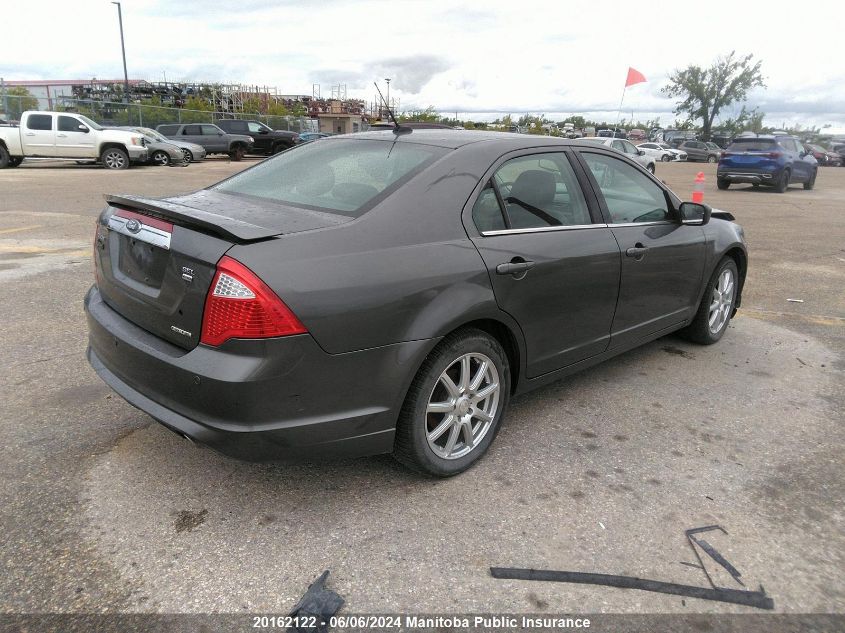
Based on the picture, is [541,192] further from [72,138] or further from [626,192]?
[72,138]

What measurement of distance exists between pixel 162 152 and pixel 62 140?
3.30m

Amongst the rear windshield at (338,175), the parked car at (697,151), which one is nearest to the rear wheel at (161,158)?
the rear windshield at (338,175)

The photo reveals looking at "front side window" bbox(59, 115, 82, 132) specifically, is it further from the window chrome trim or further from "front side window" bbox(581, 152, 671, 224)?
the window chrome trim

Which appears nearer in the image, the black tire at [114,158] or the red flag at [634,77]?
the red flag at [634,77]

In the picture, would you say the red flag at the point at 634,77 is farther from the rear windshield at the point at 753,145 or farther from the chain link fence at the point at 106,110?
the chain link fence at the point at 106,110

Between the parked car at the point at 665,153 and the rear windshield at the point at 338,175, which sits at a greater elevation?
the rear windshield at the point at 338,175

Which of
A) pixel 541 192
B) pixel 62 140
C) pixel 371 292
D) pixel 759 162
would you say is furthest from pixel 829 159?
pixel 371 292

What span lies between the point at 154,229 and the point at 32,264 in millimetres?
5294

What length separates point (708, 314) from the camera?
15.7 ft

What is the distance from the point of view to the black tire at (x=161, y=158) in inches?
907

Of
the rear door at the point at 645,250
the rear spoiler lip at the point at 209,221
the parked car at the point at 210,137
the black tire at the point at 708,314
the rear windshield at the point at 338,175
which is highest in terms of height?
the rear windshield at the point at 338,175

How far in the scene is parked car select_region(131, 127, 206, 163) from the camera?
2388cm

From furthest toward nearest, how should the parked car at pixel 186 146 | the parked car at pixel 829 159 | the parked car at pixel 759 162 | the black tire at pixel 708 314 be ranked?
the parked car at pixel 829 159 < the parked car at pixel 186 146 < the parked car at pixel 759 162 < the black tire at pixel 708 314

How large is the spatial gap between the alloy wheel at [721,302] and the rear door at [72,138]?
69.2 feet
